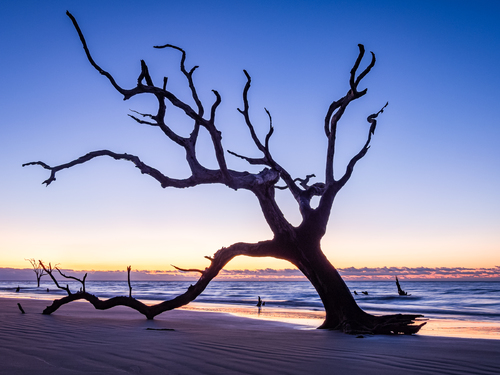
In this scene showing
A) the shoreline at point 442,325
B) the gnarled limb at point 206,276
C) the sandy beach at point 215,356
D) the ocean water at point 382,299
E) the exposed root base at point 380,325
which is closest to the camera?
the sandy beach at point 215,356

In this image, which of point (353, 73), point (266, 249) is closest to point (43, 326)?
point (266, 249)

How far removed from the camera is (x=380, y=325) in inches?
267

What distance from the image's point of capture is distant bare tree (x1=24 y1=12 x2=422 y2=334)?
22.8 ft

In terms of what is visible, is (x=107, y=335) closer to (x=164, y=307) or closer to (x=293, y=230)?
(x=164, y=307)

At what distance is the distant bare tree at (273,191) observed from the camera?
696 cm

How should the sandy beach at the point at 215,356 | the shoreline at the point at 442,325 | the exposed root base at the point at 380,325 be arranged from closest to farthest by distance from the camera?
1. the sandy beach at the point at 215,356
2. the exposed root base at the point at 380,325
3. the shoreline at the point at 442,325

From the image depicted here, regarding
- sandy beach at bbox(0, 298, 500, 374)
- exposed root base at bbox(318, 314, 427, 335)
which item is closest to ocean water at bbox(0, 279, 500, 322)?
exposed root base at bbox(318, 314, 427, 335)

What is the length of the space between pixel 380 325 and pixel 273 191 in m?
3.05

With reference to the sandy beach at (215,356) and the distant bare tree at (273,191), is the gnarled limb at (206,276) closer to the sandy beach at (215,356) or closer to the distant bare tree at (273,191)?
the distant bare tree at (273,191)

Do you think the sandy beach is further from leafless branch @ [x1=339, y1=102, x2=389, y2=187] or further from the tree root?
leafless branch @ [x1=339, y1=102, x2=389, y2=187]

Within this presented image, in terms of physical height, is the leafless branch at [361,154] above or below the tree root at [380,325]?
above

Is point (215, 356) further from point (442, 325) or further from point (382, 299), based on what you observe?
point (382, 299)

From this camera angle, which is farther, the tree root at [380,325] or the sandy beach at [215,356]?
the tree root at [380,325]

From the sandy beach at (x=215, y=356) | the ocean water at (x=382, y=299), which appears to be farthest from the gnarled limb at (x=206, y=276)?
→ the ocean water at (x=382, y=299)
